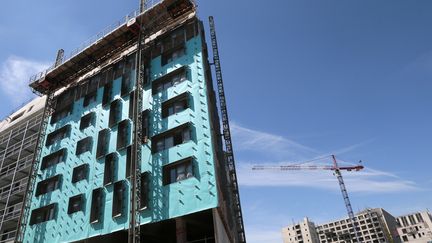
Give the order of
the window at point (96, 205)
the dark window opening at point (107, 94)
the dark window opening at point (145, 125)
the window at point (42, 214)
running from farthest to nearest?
the dark window opening at point (107, 94)
the window at point (42, 214)
the dark window opening at point (145, 125)
the window at point (96, 205)

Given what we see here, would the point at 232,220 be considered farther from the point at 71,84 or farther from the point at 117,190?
the point at 71,84

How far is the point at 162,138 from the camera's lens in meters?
35.8

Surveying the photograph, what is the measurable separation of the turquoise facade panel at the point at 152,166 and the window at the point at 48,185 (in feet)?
2.22

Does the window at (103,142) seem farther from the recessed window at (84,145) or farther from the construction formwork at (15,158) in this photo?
the construction formwork at (15,158)

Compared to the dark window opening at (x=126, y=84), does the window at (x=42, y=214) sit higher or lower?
lower

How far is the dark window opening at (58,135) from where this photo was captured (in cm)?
4701

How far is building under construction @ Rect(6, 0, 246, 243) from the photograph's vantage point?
31.7 m

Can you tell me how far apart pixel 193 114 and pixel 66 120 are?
25.0 metres

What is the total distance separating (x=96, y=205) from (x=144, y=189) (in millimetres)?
7494

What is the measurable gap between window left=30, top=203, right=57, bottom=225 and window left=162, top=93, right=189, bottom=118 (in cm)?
1936

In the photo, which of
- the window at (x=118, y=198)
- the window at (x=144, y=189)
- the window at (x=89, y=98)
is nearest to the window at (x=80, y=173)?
the window at (x=118, y=198)

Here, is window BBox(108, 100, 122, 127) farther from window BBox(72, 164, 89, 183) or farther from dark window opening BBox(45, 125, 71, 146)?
dark window opening BBox(45, 125, 71, 146)

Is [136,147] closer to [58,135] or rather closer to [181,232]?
A: [181,232]

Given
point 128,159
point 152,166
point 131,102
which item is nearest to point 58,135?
point 131,102
